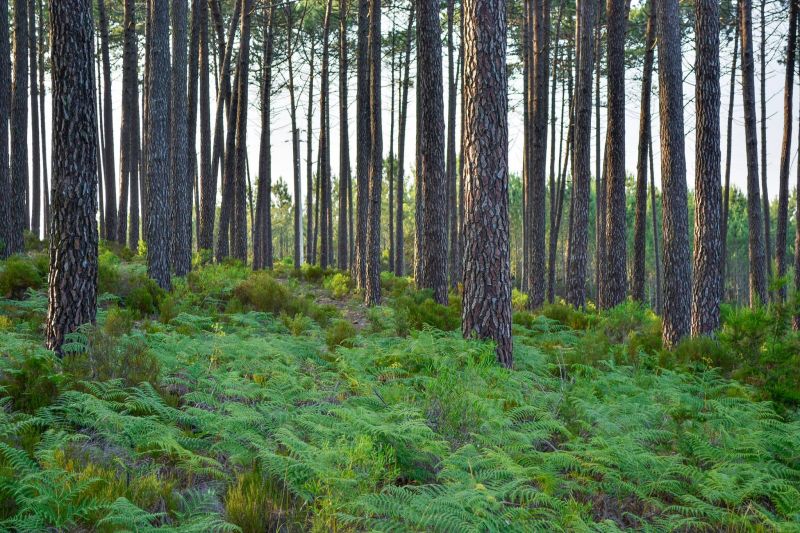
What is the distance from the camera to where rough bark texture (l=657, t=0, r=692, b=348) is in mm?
10055

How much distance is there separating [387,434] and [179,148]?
11237 mm

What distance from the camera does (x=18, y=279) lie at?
405 inches

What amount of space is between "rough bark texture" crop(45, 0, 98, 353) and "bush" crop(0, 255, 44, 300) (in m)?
4.58

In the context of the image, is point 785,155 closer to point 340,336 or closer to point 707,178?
point 707,178

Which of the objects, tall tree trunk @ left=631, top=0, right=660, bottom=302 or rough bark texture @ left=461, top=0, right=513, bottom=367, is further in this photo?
tall tree trunk @ left=631, top=0, right=660, bottom=302

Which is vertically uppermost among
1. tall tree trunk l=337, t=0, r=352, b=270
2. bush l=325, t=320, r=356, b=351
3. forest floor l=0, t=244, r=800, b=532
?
tall tree trunk l=337, t=0, r=352, b=270

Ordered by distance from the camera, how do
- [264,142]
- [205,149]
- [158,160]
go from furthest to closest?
[264,142]
[205,149]
[158,160]

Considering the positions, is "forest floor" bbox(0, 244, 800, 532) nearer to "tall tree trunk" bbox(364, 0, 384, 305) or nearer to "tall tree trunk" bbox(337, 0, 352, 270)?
"tall tree trunk" bbox(364, 0, 384, 305)

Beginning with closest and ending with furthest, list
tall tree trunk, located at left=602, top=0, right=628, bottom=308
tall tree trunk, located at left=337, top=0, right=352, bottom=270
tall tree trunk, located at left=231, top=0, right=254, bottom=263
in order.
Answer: tall tree trunk, located at left=602, top=0, right=628, bottom=308 → tall tree trunk, located at left=231, top=0, right=254, bottom=263 → tall tree trunk, located at left=337, top=0, right=352, bottom=270

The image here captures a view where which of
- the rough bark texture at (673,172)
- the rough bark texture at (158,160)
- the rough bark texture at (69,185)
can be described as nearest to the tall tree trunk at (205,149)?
the rough bark texture at (158,160)

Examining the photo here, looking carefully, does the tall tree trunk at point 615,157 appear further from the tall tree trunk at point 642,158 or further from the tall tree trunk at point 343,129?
the tall tree trunk at point 343,129

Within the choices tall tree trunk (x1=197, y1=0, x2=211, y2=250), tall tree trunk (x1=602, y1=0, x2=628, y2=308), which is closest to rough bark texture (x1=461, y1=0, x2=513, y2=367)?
tall tree trunk (x1=602, y1=0, x2=628, y2=308)

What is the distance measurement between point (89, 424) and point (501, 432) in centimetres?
316

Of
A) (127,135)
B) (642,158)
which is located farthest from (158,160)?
(642,158)
